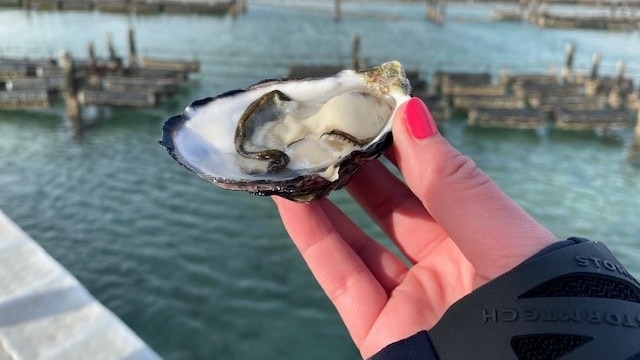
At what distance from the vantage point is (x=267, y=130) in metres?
2.75

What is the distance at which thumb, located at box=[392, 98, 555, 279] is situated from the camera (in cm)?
194

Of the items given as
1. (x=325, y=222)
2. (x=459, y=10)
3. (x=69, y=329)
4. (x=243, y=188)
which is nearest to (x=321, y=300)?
(x=69, y=329)

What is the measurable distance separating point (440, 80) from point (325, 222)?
2107cm

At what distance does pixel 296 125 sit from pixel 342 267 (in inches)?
32.1

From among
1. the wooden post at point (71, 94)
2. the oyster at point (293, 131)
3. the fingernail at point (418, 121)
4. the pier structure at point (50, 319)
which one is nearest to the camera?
the fingernail at point (418, 121)

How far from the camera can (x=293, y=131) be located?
276 centimetres

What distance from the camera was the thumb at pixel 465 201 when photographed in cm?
194

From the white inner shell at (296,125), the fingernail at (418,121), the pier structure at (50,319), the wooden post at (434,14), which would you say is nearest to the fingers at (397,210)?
the white inner shell at (296,125)

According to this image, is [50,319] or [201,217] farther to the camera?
[201,217]

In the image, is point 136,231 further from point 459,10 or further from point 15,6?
point 459,10

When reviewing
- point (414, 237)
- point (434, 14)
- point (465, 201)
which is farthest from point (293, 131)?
point (434, 14)

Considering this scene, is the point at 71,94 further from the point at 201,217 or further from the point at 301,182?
the point at 301,182

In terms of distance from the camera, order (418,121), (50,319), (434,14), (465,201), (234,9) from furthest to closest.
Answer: (434,14)
(234,9)
(50,319)
(418,121)
(465,201)

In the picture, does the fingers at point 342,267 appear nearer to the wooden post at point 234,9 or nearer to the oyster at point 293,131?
the oyster at point 293,131
